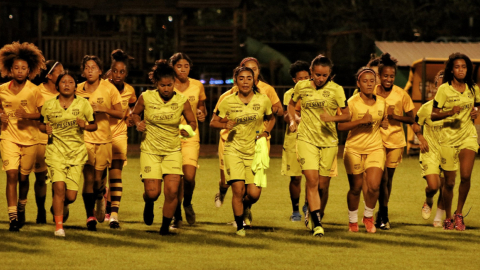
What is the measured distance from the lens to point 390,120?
10.5 meters

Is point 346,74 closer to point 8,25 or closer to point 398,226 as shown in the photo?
point 8,25

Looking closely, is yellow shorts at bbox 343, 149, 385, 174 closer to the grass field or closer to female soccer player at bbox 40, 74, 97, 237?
the grass field

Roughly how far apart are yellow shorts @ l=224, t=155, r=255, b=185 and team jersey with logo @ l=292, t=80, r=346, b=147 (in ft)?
2.24

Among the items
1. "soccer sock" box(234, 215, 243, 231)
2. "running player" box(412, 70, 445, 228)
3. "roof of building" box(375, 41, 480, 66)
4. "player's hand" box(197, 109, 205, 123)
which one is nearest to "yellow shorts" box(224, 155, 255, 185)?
"soccer sock" box(234, 215, 243, 231)

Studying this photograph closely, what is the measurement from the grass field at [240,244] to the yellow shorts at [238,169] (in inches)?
26.0

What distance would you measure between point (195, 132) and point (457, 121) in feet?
10.1

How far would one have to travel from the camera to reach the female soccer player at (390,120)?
1039cm

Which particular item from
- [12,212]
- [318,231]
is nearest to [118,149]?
[12,212]

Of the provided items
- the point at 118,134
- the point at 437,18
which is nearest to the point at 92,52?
the point at 437,18

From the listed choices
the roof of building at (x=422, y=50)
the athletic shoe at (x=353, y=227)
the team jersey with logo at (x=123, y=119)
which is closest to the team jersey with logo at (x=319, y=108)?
the athletic shoe at (x=353, y=227)

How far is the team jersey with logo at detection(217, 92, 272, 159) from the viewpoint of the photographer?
9828 mm

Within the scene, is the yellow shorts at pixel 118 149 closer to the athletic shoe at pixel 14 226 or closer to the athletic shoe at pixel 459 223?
the athletic shoe at pixel 14 226

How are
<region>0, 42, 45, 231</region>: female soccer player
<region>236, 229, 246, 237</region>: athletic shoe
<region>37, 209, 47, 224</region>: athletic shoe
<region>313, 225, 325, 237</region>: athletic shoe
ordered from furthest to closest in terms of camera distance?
<region>37, 209, 47, 224</region>: athletic shoe, <region>0, 42, 45, 231</region>: female soccer player, <region>236, 229, 246, 237</region>: athletic shoe, <region>313, 225, 325, 237</region>: athletic shoe

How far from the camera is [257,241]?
375 inches
